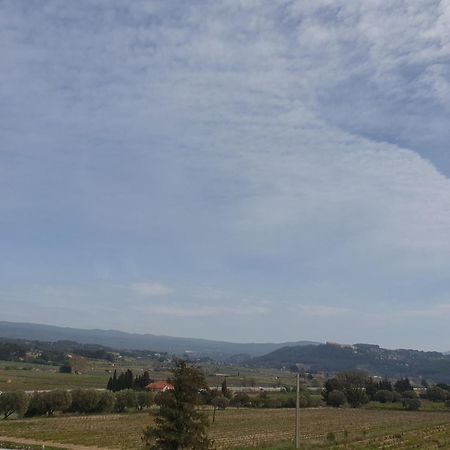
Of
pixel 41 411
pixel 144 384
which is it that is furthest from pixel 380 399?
pixel 41 411

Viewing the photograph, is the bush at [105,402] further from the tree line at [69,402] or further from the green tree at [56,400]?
the green tree at [56,400]

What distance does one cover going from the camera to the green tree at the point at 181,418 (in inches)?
923

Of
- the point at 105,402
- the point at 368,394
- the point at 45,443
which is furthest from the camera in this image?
the point at 368,394

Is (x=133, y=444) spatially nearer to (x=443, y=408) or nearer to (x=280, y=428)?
(x=280, y=428)

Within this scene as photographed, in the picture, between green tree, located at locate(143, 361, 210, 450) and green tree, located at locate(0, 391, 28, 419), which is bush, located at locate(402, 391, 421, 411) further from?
green tree, located at locate(143, 361, 210, 450)

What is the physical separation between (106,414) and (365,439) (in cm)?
4526

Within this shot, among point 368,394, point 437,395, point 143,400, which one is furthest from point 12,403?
point 437,395

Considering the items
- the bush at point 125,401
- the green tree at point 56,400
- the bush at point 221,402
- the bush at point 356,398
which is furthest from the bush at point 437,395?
the green tree at point 56,400

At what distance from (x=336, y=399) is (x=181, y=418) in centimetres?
10342

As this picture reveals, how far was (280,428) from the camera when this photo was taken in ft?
204

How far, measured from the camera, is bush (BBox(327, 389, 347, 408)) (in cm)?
11988

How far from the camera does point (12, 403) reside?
6494cm

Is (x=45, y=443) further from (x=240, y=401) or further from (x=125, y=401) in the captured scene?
(x=240, y=401)

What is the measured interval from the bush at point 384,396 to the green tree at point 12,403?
8963 cm
